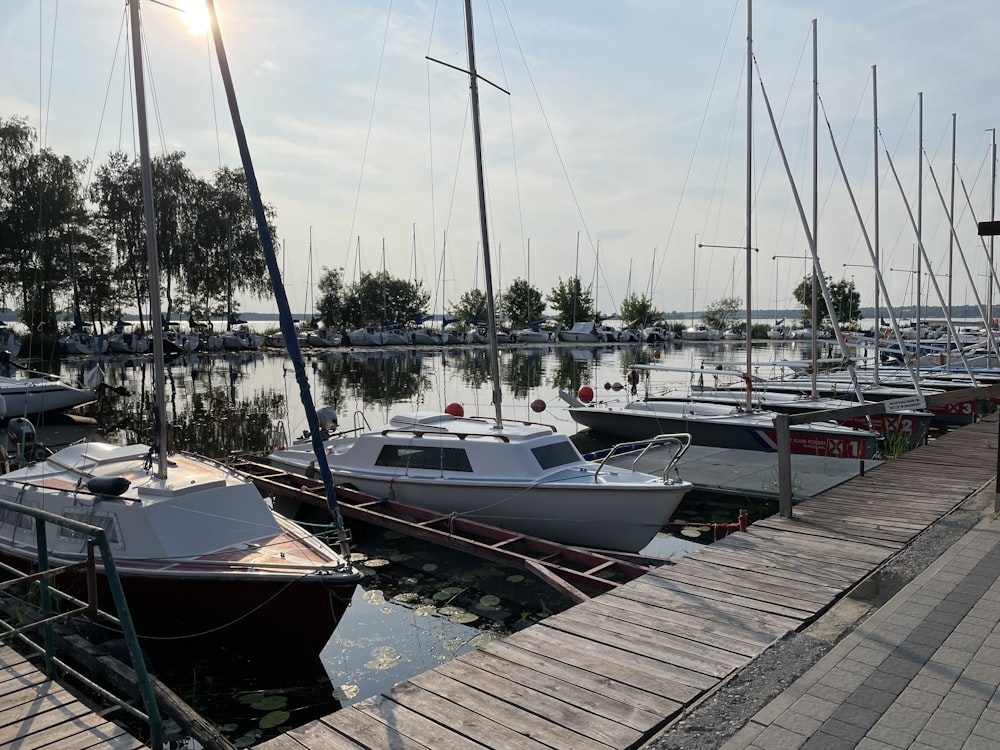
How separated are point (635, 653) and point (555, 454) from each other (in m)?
6.96

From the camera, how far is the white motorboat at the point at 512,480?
11555 millimetres

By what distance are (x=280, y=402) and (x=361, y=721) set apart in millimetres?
30636

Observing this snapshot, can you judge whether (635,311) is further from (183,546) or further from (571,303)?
(183,546)

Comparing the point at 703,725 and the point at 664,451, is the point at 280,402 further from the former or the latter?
the point at 703,725

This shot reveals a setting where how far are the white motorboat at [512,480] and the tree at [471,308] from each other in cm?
7963

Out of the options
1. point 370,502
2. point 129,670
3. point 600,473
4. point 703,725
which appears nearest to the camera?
point 703,725

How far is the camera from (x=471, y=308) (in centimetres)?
9619

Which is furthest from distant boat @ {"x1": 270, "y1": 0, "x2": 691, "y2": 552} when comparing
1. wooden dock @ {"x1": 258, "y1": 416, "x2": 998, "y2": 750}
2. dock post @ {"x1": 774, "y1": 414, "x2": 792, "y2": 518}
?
wooden dock @ {"x1": 258, "y1": 416, "x2": 998, "y2": 750}

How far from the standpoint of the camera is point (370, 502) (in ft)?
43.7

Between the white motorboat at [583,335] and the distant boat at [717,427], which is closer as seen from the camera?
the distant boat at [717,427]

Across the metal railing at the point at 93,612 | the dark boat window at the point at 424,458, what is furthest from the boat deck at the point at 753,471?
the metal railing at the point at 93,612

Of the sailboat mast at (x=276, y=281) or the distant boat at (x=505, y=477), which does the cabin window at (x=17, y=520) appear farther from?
the distant boat at (x=505, y=477)

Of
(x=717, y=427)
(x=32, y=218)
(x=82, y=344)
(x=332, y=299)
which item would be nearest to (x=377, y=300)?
(x=332, y=299)

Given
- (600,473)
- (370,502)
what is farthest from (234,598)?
(600,473)
